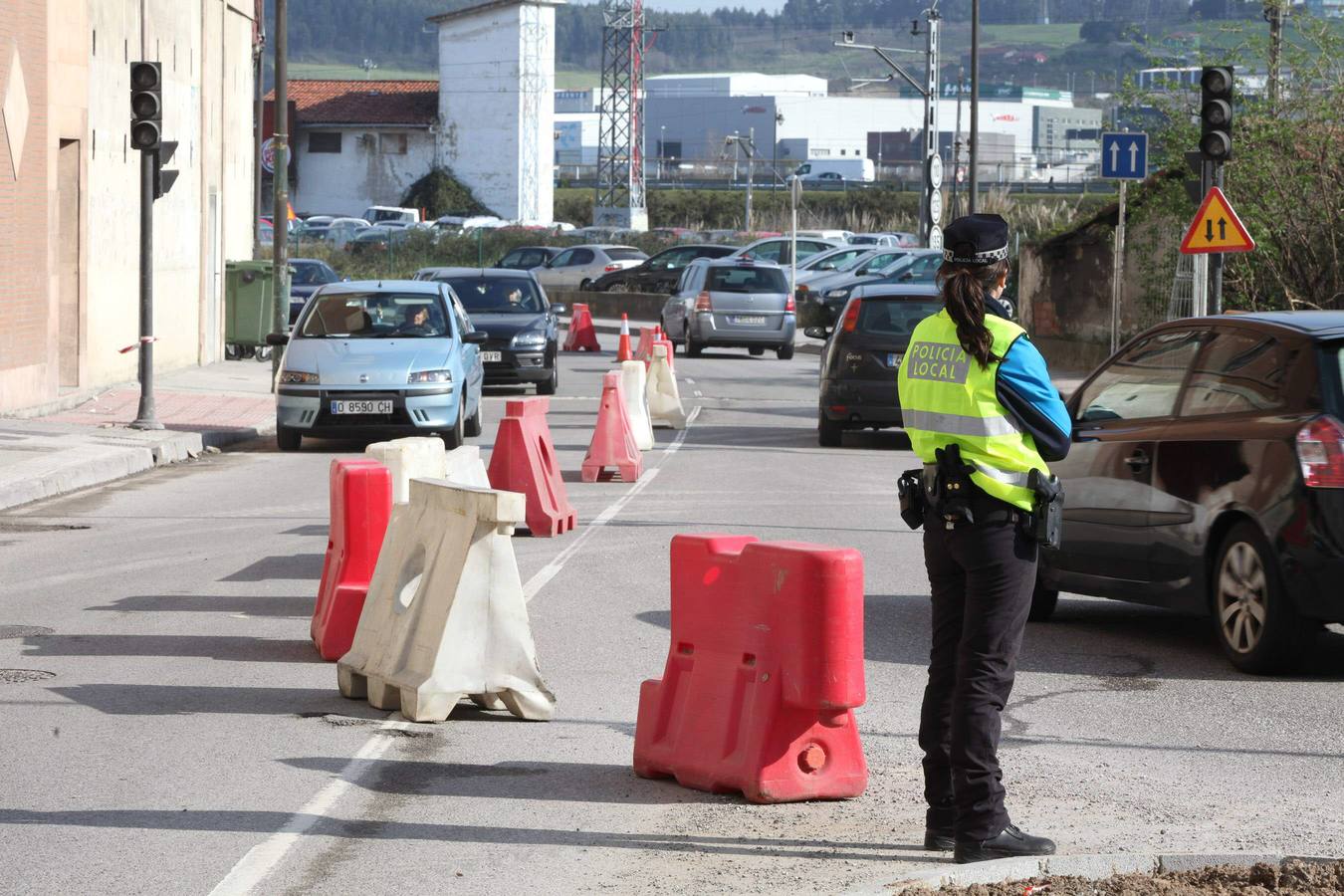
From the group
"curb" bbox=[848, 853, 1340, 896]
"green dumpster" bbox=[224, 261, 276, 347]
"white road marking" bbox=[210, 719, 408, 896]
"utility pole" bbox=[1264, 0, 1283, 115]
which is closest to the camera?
"curb" bbox=[848, 853, 1340, 896]

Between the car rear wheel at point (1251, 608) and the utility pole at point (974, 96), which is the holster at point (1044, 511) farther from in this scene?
the utility pole at point (974, 96)

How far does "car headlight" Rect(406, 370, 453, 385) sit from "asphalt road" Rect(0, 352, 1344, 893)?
6.18 m

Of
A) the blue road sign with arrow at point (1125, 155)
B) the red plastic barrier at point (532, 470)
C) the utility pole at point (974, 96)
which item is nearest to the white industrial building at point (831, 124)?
the utility pole at point (974, 96)

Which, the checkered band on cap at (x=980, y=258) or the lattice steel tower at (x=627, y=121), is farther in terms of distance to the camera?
the lattice steel tower at (x=627, y=121)

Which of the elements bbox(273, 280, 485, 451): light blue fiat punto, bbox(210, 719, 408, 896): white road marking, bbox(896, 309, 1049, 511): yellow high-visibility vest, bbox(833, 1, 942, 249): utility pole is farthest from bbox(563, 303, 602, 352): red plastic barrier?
bbox(896, 309, 1049, 511): yellow high-visibility vest

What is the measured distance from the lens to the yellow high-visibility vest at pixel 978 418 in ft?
18.1

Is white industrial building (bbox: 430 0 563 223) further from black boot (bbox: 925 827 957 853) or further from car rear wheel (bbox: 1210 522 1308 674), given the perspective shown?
black boot (bbox: 925 827 957 853)

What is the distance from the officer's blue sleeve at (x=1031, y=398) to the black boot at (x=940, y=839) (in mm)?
1141

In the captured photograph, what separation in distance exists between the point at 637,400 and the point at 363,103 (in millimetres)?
75260

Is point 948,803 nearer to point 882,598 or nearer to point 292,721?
point 292,721

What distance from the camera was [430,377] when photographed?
61.4 feet

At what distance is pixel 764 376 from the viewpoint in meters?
31.5

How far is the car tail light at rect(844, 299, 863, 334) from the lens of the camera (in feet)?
65.8

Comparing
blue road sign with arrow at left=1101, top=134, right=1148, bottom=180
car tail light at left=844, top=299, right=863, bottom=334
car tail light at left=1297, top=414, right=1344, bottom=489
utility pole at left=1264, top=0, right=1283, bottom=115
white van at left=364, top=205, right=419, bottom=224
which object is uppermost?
utility pole at left=1264, top=0, right=1283, bottom=115
